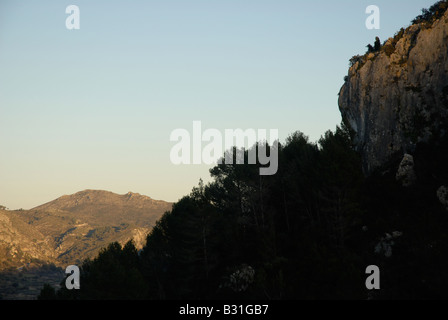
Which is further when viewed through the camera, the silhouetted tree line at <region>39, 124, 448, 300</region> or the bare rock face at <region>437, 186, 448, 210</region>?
the bare rock face at <region>437, 186, 448, 210</region>

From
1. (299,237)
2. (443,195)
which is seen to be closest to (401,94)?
(443,195)

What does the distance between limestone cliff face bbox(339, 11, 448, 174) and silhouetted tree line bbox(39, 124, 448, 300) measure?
4.33m

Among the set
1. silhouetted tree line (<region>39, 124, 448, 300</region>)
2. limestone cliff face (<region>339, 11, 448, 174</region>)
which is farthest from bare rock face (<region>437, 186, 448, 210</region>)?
limestone cliff face (<region>339, 11, 448, 174</region>)

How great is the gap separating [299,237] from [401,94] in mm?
34640

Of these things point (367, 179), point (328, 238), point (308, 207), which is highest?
point (367, 179)

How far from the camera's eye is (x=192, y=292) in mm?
55719

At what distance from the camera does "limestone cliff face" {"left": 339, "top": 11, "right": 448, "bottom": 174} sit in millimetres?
64625

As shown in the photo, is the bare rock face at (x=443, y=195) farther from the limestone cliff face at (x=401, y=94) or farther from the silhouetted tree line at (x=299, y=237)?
the limestone cliff face at (x=401, y=94)

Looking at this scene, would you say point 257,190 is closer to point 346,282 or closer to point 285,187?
point 285,187

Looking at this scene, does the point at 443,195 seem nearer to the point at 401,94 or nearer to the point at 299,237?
the point at 299,237

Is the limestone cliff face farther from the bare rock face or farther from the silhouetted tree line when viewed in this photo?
the bare rock face

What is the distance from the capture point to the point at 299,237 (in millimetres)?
55938
